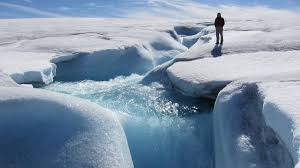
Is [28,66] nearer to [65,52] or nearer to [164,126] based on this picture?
[65,52]

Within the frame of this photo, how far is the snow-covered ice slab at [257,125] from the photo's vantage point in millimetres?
5156

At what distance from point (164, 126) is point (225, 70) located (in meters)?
1.97

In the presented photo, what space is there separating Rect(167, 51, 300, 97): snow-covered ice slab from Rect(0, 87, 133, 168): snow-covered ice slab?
3589 mm

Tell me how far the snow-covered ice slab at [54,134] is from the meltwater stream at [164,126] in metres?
2.41

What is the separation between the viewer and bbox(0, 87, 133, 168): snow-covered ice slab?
186 inches

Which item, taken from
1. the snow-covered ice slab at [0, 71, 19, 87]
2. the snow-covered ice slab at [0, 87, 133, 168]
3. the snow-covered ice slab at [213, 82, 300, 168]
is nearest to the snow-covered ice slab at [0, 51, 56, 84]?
the snow-covered ice slab at [0, 71, 19, 87]

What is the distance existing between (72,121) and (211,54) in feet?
22.7

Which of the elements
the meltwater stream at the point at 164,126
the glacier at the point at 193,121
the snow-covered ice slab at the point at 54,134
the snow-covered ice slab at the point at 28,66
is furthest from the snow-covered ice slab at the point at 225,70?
Answer: the snow-covered ice slab at the point at 28,66

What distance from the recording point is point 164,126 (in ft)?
27.3

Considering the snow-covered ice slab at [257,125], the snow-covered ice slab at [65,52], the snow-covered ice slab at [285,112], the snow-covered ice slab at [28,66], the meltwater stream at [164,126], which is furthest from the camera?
the snow-covered ice slab at [65,52]

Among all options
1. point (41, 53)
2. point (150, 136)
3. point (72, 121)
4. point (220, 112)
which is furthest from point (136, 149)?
point (41, 53)

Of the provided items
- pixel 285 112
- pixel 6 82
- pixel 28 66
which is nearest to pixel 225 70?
pixel 285 112

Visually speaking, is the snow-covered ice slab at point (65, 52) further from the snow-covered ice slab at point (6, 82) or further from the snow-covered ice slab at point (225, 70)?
the snow-covered ice slab at point (225, 70)

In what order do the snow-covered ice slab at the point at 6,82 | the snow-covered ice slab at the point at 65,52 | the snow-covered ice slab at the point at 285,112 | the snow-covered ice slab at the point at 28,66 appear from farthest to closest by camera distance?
1. the snow-covered ice slab at the point at 65,52
2. the snow-covered ice slab at the point at 28,66
3. the snow-covered ice slab at the point at 6,82
4. the snow-covered ice slab at the point at 285,112
